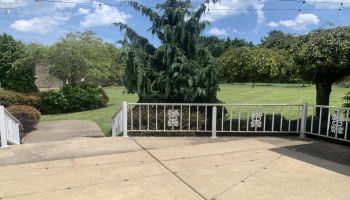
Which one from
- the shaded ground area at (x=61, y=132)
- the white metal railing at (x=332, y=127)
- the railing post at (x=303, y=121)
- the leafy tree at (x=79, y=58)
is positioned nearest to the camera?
the white metal railing at (x=332, y=127)

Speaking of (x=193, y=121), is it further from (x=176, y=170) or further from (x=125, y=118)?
(x=176, y=170)

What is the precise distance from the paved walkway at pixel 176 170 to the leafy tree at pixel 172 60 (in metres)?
1.84

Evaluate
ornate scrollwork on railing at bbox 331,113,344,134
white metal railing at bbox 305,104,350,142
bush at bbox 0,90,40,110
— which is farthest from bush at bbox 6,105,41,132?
ornate scrollwork on railing at bbox 331,113,344,134

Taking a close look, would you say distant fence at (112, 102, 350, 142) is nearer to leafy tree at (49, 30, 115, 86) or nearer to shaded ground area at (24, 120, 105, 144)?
shaded ground area at (24, 120, 105, 144)

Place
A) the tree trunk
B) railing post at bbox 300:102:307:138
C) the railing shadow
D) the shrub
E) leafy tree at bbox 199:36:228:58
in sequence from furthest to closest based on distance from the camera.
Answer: the shrub < leafy tree at bbox 199:36:228:58 < the tree trunk < railing post at bbox 300:102:307:138 < the railing shadow

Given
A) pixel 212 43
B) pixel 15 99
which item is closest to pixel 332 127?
pixel 212 43

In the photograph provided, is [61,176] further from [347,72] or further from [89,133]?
[347,72]

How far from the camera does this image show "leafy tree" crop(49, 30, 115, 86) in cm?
1591

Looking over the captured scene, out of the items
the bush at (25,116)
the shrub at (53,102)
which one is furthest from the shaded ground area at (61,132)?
the shrub at (53,102)

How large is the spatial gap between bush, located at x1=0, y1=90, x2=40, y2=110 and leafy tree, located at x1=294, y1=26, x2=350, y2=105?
12077 millimetres

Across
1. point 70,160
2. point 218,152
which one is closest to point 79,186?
point 70,160

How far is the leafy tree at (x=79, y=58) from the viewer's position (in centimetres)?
1591

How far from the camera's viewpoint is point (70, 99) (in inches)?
625

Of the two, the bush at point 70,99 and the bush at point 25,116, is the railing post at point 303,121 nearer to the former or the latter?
the bush at point 25,116
